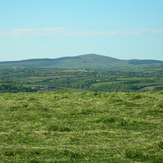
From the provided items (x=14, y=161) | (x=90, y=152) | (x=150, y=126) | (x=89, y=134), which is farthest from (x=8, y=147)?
(x=150, y=126)

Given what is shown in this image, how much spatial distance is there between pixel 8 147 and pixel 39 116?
357 inches

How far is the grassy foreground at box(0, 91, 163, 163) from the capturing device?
12789 mm

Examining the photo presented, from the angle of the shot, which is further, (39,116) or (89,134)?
(39,116)

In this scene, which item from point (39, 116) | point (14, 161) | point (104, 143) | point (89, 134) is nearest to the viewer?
point (14, 161)

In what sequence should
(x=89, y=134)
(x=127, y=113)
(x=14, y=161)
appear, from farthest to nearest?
(x=127, y=113) < (x=89, y=134) < (x=14, y=161)

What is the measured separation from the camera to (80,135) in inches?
666

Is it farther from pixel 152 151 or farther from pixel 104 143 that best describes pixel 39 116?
pixel 152 151

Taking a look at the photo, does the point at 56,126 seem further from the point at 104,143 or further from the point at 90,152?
the point at 90,152

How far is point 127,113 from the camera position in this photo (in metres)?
24.7

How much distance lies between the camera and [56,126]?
18531mm

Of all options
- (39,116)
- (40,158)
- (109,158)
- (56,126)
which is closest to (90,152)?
(109,158)

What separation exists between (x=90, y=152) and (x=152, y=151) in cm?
230

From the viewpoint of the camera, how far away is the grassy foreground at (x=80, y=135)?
1279cm

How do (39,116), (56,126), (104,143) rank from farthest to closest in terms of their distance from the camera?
1. (39,116)
2. (56,126)
3. (104,143)
